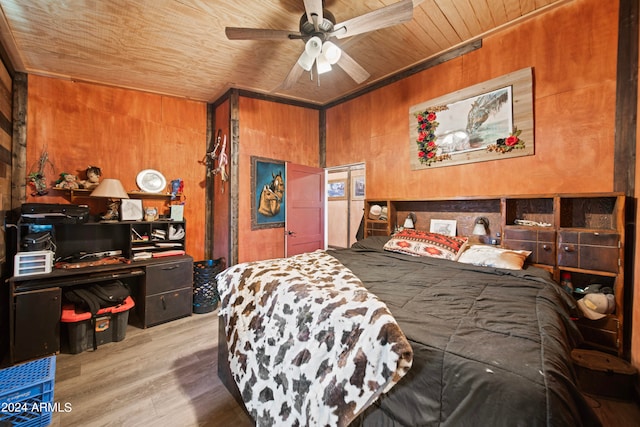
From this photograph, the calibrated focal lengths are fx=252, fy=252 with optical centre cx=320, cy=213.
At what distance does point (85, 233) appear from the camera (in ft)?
9.77

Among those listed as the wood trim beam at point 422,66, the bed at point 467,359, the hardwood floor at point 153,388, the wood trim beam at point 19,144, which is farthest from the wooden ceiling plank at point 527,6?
the wood trim beam at point 19,144

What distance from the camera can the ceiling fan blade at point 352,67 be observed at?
2217 millimetres

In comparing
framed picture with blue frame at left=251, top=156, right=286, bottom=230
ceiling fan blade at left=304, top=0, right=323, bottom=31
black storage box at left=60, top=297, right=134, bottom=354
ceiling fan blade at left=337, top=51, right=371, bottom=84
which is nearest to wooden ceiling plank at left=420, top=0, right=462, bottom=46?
ceiling fan blade at left=337, top=51, right=371, bottom=84

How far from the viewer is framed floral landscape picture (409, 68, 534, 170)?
2.34m

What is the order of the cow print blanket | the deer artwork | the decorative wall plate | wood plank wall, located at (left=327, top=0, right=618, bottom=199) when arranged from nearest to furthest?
the cow print blanket
wood plank wall, located at (left=327, top=0, right=618, bottom=199)
the decorative wall plate
the deer artwork

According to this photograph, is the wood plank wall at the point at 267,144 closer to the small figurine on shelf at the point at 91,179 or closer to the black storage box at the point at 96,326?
the black storage box at the point at 96,326

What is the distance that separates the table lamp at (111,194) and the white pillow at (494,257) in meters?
3.70

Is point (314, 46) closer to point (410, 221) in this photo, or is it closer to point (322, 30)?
point (322, 30)

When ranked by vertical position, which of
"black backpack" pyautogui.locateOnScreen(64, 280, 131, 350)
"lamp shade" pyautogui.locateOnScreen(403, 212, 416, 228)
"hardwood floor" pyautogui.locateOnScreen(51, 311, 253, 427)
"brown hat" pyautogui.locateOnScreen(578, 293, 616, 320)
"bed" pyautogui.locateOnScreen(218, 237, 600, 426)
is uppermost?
"lamp shade" pyautogui.locateOnScreen(403, 212, 416, 228)

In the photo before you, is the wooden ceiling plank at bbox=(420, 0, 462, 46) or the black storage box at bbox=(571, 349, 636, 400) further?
the wooden ceiling plank at bbox=(420, 0, 462, 46)

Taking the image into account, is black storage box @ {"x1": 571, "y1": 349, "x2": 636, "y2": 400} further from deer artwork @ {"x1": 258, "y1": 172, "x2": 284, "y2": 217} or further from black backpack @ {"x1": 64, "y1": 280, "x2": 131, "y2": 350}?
black backpack @ {"x1": 64, "y1": 280, "x2": 131, "y2": 350}

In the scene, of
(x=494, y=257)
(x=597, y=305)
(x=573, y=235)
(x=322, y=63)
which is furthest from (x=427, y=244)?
(x=322, y=63)

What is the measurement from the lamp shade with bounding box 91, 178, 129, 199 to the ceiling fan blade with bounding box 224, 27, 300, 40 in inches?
86.7

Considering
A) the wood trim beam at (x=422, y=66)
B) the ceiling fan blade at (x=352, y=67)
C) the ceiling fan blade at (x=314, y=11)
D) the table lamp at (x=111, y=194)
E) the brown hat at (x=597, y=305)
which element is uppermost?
the wood trim beam at (x=422, y=66)
